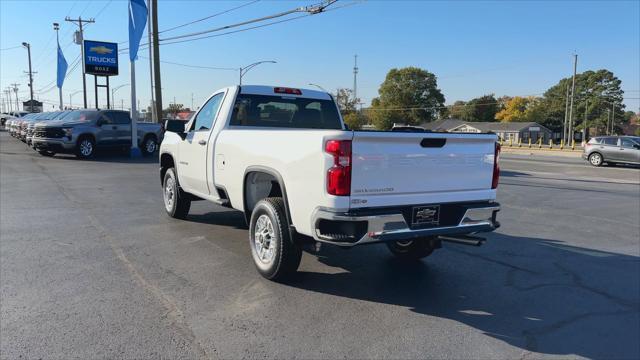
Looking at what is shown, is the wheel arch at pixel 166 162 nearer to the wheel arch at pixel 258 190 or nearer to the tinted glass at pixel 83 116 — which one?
the wheel arch at pixel 258 190

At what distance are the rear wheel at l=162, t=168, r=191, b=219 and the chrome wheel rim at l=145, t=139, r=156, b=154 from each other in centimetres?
1471

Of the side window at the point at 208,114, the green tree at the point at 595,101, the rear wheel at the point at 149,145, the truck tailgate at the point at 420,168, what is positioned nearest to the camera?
Result: the truck tailgate at the point at 420,168

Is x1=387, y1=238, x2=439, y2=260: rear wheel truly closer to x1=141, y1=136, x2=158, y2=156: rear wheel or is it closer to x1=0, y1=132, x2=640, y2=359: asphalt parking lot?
x1=0, y1=132, x2=640, y2=359: asphalt parking lot

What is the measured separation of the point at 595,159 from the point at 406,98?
83.4 metres

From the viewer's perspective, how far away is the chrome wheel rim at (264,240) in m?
4.96

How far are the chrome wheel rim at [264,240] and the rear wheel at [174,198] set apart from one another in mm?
2913

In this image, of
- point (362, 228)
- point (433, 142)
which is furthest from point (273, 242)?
point (433, 142)

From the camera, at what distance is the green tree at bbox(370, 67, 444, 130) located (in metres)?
106

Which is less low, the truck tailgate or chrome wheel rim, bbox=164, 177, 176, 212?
the truck tailgate

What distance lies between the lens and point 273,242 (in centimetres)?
491

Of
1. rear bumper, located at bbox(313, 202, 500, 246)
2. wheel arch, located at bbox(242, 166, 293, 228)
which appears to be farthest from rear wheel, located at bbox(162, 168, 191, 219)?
rear bumper, located at bbox(313, 202, 500, 246)

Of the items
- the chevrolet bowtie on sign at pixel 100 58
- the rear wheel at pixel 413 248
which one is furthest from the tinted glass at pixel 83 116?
the rear wheel at pixel 413 248

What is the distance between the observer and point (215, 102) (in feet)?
22.3

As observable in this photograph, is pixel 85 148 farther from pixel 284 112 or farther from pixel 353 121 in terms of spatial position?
pixel 353 121
